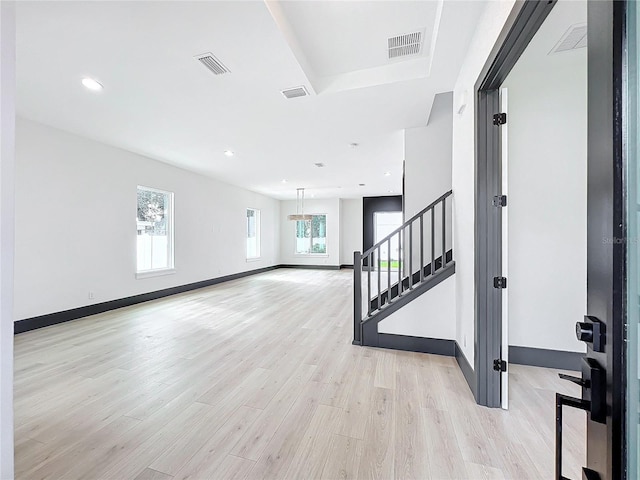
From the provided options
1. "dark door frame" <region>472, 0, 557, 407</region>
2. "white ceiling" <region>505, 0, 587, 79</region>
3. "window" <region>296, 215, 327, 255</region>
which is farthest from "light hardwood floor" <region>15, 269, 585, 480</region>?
"window" <region>296, 215, 327, 255</region>

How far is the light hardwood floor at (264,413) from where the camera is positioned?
150 centimetres

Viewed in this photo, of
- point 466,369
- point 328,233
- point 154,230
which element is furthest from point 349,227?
point 466,369

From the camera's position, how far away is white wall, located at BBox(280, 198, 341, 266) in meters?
11.0

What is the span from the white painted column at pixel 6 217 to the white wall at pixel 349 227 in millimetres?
10542

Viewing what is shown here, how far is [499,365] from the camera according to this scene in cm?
197

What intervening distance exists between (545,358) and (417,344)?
1142mm

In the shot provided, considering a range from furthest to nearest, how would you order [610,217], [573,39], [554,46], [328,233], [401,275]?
1. [328,233]
2. [401,275]
3. [554,46]
4. [573,39]
5. [610,217]

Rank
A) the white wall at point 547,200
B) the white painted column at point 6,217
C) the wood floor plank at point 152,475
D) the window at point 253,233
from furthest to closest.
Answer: the window at point 253,233 → the white wall at point 547,200 → the wood floor plank at point 152,475 → the white painted column at point 6,217

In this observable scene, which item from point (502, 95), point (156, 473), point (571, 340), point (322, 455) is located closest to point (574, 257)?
point (571, 340)

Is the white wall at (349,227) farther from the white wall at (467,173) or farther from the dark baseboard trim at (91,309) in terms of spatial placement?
the white wall at (467,173)

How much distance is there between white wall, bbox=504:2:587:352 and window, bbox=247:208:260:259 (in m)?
8.02

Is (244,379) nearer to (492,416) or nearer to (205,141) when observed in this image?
(492,416)

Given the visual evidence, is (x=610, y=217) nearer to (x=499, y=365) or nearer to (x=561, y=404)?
(x=561, y=404)

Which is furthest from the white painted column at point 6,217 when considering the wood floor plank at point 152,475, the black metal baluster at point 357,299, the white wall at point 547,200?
the white wall at point 547,200
